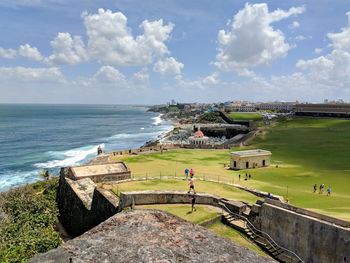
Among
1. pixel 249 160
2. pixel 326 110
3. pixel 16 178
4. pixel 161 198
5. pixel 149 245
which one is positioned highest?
pixel 326 110

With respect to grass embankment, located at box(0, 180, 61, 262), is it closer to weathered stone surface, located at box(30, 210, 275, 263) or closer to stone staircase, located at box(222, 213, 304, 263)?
weathered stone surface, located at box(30, 210, 275, 263)

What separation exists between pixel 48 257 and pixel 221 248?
13.9 feet

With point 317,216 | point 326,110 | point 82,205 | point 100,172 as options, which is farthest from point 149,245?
point 326,110

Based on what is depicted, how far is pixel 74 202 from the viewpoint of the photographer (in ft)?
91.9

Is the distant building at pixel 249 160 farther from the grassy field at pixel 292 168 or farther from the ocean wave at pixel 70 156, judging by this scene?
the ocean wave at pixel 70 156

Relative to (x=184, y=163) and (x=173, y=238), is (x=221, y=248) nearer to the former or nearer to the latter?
(x=173, y=238)

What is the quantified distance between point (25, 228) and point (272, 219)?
13.4 meters

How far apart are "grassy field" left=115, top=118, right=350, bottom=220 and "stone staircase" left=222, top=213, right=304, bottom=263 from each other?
3.82m

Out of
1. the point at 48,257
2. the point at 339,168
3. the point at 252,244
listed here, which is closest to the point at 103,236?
the point at 48,257

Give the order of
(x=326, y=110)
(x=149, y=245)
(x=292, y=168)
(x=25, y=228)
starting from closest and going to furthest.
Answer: (x=149, y=245), (x=25, y=228), (x=292, y=168), (x=326, y=110)

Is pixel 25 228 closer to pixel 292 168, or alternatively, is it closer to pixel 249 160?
pixel 249 160

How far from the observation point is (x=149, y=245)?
9.14m

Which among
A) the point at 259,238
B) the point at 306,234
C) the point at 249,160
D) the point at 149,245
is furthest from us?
the point at 249,160

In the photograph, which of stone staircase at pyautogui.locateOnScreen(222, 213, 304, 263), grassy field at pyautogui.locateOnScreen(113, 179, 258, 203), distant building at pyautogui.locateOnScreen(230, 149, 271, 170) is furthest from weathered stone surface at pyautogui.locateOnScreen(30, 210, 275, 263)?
→ distant building at pyautogui.locateOnScreen(230, 149, 271, 170)
